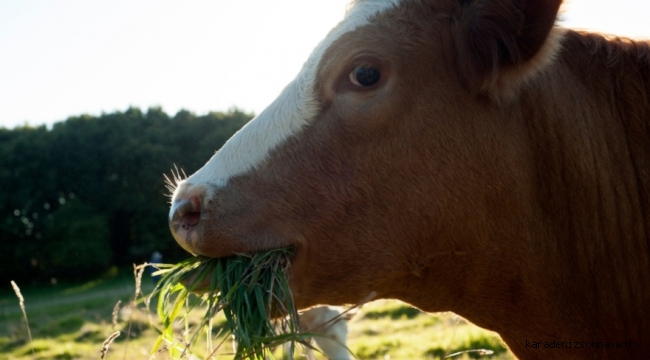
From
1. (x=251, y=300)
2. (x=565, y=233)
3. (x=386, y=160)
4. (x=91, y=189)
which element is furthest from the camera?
(x=91, y=189)

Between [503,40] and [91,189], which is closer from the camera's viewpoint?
[503,40]

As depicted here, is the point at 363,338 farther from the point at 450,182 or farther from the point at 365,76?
the point at 365,76

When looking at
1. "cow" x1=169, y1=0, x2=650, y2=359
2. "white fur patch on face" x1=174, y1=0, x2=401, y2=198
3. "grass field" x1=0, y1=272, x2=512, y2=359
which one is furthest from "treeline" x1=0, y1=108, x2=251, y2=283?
"cow" x1=169, y1=0, x2=650, y2=359

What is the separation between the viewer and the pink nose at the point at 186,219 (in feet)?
9.26

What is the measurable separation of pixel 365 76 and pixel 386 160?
15.6 inches

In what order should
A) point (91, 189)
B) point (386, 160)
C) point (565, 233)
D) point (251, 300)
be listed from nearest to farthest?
1. point (251, 300)
2. point (386, 160)
3. point (565, 233)
4. point (91, 189)

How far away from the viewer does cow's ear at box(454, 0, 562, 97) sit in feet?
9.29

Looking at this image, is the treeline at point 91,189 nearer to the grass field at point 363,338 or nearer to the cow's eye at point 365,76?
the grass field at point 363,338

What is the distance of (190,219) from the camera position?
2.87 meters

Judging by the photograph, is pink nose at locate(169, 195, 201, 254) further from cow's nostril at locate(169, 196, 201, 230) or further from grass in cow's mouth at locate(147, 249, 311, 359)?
grass in cow's mouth at locate(147, 249, 311, 359)

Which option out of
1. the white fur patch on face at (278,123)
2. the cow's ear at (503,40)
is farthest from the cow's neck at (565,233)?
Answer: the white fur patch on face at (278,123)

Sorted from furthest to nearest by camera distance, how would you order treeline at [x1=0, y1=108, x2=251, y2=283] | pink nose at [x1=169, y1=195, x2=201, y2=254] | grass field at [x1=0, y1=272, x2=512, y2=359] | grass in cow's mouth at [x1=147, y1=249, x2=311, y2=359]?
treeline at [x1=0, y1=108, x2=251, y2=283] → grass field at [x1=0, y1=272, x2=512, y2=359] → pink nose at [x1=169, y1=195, x2=201, y2=254] → grass in cow's mouth at [x1=147, y1=249, x2=311, y2=359]

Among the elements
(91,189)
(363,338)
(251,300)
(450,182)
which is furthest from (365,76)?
(91,189)

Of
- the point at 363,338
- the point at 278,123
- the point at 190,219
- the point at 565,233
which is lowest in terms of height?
the point at 363,338
